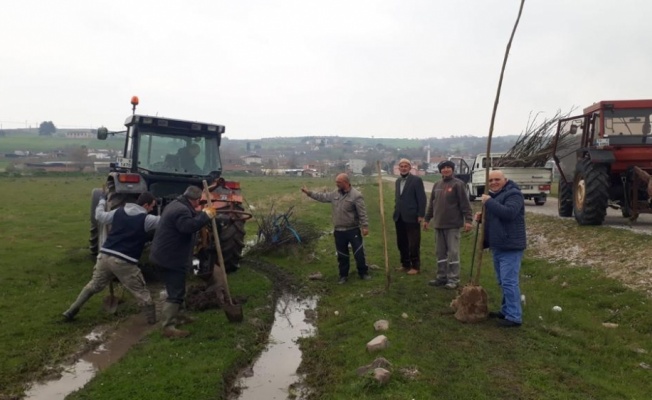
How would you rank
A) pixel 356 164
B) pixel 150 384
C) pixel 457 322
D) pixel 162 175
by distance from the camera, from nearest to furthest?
pixel 150 384 < pixel 457 322 < pixel 162 175 < pixel 356 164

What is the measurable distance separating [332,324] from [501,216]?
8.36ft

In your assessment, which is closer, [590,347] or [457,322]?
[590,347]

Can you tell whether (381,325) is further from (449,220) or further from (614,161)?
(614,161)

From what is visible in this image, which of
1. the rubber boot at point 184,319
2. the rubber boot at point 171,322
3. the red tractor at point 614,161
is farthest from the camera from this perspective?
the red tractor at point 614,161

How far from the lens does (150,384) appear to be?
4.63 metres

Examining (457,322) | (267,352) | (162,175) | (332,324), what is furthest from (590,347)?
(162,175)

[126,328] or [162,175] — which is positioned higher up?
[162,175]

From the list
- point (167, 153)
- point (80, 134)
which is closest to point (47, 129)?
point (80, 134)

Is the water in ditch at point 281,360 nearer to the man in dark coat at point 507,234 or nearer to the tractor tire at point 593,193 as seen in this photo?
the man in dark coat at point 507,234

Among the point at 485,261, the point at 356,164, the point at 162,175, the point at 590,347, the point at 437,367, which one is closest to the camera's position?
the point at 437,367

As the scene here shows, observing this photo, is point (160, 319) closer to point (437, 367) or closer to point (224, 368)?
point (224, 368)

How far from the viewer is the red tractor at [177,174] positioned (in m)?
8.24

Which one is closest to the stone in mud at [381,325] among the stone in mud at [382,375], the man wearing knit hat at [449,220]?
the stone in mud at [382,375]

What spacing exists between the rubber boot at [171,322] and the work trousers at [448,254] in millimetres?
4124
